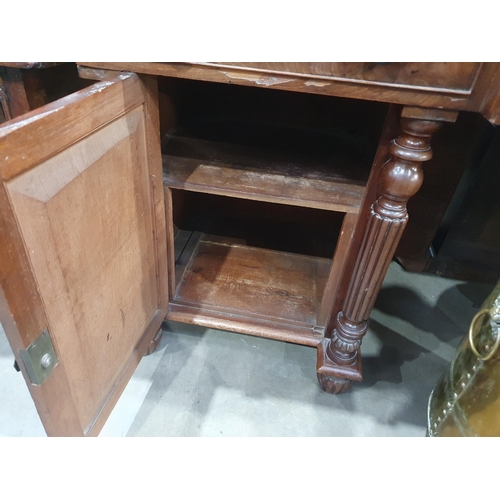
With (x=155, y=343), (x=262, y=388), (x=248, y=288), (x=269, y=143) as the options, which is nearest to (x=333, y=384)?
(x=262, y=388)

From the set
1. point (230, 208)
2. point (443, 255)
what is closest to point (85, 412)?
point (230, 208)

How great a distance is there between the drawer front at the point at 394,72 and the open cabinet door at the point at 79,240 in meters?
0.19

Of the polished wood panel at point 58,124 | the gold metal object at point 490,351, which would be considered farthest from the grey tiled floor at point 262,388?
the polished wood panel at point 58,124

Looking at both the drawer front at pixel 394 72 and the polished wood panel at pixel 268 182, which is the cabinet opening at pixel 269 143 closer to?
the polished wood panel at pixel 268 182

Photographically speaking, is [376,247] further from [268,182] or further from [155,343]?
[155,343]

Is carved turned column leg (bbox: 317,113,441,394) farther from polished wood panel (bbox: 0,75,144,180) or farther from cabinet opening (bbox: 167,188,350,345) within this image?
polished wood panel (bbox: 0,75,144,180)

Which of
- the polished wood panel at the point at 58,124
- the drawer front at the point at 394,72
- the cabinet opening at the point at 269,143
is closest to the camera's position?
the polished wood panel at the point at 58,124

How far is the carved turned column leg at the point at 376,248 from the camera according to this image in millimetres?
579

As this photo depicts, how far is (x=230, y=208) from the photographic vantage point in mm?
1321

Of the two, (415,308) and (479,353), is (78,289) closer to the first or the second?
(479,353)

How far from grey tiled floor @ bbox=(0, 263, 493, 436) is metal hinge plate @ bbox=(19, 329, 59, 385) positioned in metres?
0.41

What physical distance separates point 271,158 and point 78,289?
489 mm

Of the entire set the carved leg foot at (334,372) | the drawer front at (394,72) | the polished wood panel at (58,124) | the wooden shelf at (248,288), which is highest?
the drawer front at (394,72)

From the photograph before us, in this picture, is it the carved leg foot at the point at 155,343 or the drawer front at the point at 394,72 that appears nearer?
the drawer front at the point at 394,72
